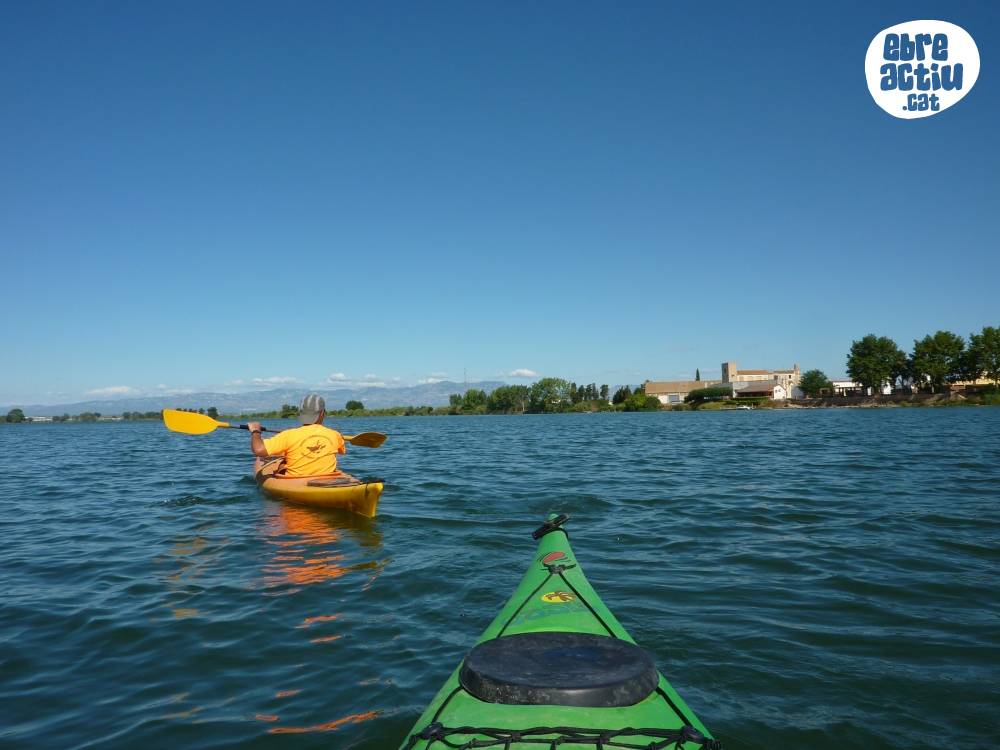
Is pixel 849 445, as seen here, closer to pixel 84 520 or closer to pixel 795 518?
pixel 795 518

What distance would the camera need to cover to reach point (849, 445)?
21688mm

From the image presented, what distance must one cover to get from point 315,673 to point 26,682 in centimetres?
191

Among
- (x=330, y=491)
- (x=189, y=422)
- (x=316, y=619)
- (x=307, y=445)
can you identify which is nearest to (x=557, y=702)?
(x=316, y=619)

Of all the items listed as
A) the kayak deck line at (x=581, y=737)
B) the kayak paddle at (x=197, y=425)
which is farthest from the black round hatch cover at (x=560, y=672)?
the kayak paddle at (x=197, y=425)

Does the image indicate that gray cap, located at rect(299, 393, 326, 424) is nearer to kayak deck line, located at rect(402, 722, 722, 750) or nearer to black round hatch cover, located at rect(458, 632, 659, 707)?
black round hatch cover, located at rect(458, 632, 659, 707)

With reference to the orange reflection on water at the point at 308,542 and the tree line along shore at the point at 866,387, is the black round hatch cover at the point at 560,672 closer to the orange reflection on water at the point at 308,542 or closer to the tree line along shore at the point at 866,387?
the orange reflection on water at the point at 308,542

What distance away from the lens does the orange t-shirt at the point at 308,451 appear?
10.3m

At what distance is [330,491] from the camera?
9.47 meters

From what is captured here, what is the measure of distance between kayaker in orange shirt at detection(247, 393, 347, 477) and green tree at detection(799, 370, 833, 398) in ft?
370

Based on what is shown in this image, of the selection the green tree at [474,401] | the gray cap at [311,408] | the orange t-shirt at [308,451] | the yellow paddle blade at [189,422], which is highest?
the green tree at [474,401]

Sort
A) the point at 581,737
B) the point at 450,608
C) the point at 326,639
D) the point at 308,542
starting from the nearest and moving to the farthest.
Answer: the point at 581,737
the point at 326,639
the point at 450,608
the point at 308,542

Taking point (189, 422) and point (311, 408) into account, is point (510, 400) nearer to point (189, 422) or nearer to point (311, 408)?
point (189, 422)

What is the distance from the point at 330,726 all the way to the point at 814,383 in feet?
393

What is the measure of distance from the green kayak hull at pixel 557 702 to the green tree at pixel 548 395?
117 m
